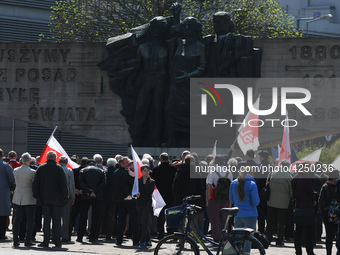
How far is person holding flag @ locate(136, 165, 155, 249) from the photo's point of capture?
53.5 ft

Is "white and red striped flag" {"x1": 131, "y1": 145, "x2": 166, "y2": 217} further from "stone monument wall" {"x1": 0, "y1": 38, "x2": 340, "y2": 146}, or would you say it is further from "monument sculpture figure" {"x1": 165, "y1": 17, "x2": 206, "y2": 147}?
"stone monument wall" {"x1": 0, "y1": 38, "x2": 340, "y2": 146}

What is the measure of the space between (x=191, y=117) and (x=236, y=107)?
1513mm

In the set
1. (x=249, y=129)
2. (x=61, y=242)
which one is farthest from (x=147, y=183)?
(x=249, y=129)

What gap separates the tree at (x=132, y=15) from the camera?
40688 millimetres

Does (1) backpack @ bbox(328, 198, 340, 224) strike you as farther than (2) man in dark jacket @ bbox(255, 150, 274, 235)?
No

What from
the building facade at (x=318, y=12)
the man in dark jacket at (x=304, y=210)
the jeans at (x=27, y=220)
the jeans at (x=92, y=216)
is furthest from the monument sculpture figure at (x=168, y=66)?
the building facade at (x=318, y=12)

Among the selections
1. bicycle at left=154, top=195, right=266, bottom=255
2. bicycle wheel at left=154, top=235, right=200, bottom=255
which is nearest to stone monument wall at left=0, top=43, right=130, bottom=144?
bicycle at left=154, top=195, right=266, bottom=255

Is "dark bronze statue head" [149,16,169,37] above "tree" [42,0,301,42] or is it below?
below

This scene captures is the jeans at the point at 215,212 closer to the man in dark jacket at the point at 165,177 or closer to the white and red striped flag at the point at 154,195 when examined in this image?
the white and red striped flag at the point at 154,195

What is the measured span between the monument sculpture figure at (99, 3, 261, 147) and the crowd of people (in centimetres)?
909

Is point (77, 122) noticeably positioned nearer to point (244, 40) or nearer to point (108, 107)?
point (108, 107)

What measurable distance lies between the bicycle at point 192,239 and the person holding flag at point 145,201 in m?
2.71

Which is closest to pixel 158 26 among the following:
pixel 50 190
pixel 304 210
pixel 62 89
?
pixel 62 89

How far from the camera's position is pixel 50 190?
15.9 metres
